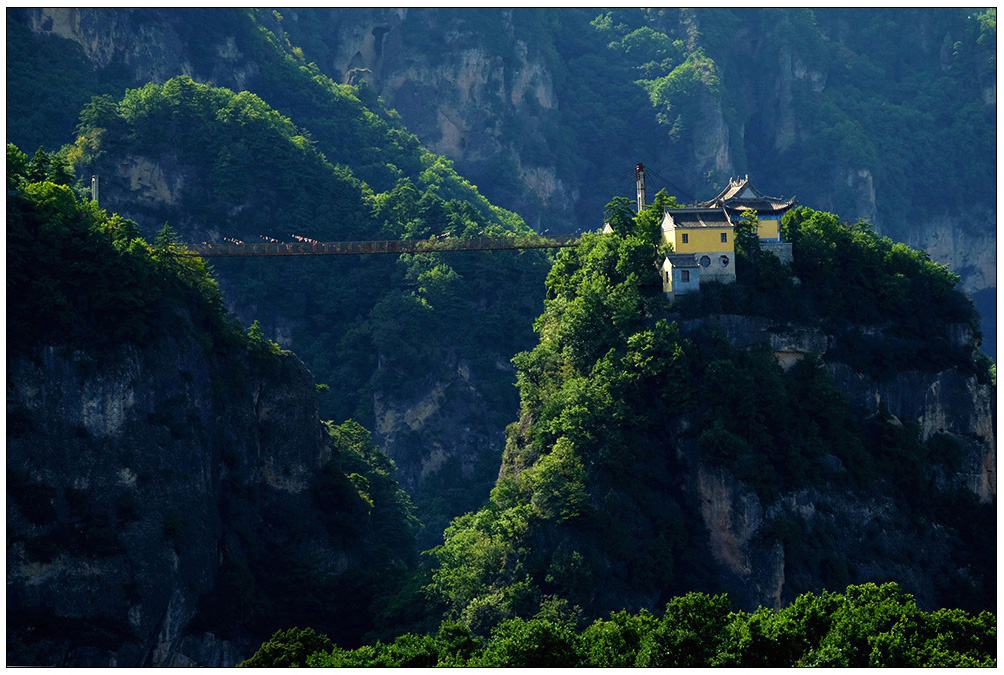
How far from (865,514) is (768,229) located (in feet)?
48.0

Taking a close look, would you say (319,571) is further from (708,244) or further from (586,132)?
(586,132)

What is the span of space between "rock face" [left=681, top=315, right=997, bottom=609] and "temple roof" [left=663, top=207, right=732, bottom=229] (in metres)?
4.44

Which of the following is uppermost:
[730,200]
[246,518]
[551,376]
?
[730,200]

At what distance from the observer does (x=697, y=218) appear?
9306 centimetres

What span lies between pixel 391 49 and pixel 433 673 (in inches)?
4770

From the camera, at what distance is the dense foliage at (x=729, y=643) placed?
69.8 m

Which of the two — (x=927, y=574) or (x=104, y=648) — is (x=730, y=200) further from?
(x=104, y=648)

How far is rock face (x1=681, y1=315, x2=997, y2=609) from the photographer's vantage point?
88.1 meters

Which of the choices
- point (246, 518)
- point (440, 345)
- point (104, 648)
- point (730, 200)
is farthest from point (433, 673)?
point (440, 345)

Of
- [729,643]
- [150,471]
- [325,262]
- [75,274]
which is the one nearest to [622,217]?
[150,471]

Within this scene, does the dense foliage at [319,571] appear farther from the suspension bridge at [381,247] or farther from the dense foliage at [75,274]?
the suspension bridge at [381,247]

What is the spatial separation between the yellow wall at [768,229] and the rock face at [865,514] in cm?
555

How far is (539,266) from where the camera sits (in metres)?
137

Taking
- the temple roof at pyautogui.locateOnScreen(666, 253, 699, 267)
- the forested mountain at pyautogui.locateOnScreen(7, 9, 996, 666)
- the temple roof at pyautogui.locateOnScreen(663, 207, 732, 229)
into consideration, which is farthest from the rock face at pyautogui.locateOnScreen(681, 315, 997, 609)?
the temple roof at pyautogui.locateOnScreen(663, 207, 732, 229)
